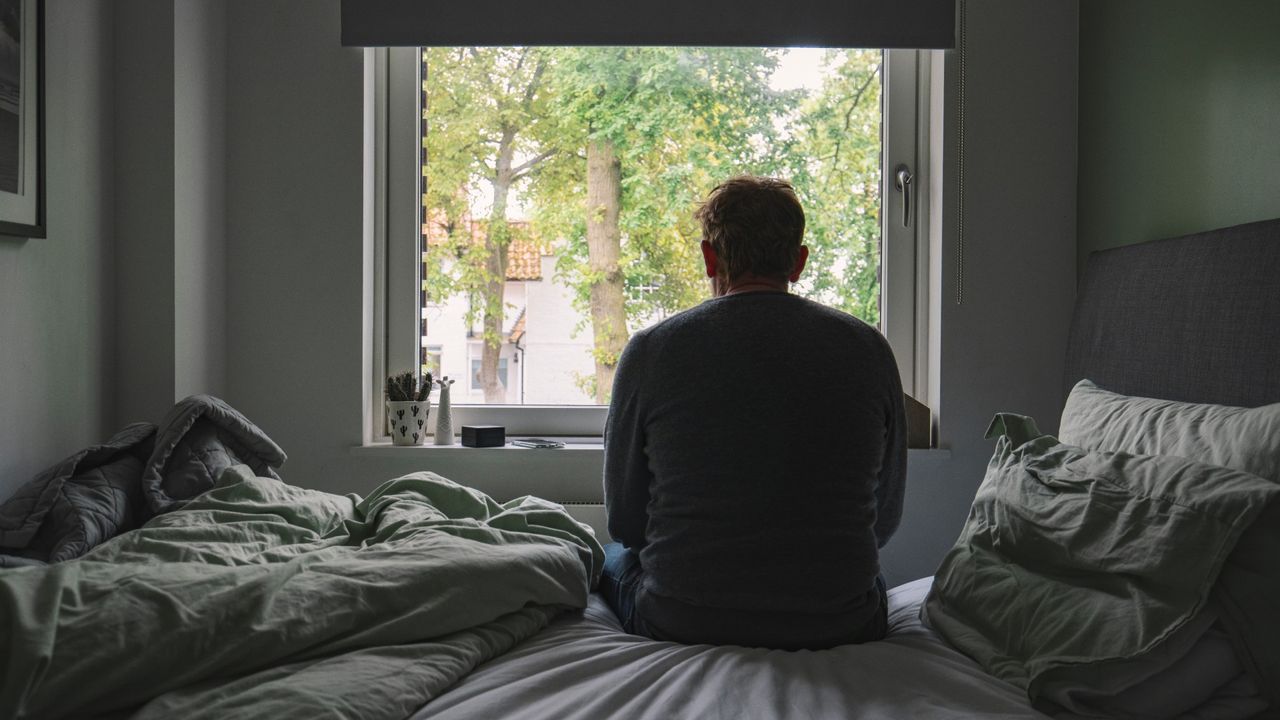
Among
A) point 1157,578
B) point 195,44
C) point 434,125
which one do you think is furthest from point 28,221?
point 1157,578

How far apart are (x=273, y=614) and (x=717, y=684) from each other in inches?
22.0

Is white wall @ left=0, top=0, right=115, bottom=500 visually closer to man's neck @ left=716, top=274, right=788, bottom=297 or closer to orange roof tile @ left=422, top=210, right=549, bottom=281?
orange roof tile @ left=422, top=210, right=549, bottom=281

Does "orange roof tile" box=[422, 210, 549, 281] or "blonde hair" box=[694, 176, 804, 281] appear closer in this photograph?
"blonde hair" box=[694, 176, 804, 281]

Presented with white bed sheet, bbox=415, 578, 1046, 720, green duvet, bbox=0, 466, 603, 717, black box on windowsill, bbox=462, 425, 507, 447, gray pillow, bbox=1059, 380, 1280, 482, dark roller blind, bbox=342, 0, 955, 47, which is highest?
dark roller blind, bbox=342, 0, 955, 47

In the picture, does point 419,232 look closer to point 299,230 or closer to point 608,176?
point 299,230

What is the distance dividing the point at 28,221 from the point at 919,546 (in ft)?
7.36

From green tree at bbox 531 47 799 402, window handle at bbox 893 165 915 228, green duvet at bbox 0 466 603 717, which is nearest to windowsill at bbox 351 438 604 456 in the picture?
green tree at bbox 531 47 799 402

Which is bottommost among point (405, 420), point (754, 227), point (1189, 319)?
point (405, 420)

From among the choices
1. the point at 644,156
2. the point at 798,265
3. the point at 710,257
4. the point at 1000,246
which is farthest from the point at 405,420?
the point at 1000,246

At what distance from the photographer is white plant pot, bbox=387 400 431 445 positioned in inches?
98.8

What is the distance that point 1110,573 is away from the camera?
1.21 metres

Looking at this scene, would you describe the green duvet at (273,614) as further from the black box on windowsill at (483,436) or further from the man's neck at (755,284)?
the black box on windowsill at (483,436)

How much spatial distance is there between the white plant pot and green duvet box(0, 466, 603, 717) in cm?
88

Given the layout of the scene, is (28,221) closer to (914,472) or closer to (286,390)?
(286,390)
